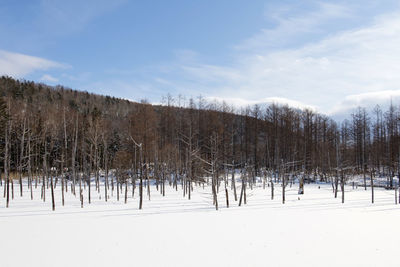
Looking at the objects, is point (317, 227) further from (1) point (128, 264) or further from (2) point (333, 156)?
(2) point (333, 156)

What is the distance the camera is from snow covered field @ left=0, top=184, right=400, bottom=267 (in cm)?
Answer: 957

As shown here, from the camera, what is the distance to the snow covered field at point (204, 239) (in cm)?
957

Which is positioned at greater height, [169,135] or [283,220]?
[169,135]

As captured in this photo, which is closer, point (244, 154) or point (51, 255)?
point (51, 255)

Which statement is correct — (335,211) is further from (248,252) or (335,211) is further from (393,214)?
(248,252)

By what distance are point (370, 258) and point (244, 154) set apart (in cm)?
5302

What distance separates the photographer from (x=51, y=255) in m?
10.3

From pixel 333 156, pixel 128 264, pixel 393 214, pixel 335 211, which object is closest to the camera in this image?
pixel 128 264

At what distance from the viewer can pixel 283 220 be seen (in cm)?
1658

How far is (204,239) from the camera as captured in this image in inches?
484

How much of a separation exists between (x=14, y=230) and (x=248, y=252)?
490 inches

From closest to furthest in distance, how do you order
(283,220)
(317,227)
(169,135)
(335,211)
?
(317,227), (283,220), (335,211), (169,135)

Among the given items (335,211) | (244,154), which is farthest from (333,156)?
(335,211)

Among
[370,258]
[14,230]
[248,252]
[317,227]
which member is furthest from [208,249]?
[14,230]
